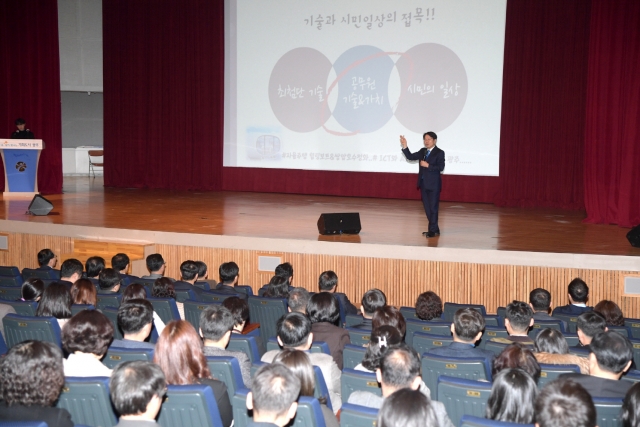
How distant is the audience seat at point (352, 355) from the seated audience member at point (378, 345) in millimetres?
321

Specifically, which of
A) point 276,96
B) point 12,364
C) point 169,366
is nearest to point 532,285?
point 169,366

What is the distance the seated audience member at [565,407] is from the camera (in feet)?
6.53

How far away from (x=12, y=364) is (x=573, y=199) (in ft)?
33.8

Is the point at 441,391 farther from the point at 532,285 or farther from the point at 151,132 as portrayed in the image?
the point at 151,132

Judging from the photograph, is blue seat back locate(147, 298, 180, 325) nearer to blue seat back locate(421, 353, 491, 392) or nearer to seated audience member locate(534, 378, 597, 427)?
blue seat back locate(421, 353, 491, 392)

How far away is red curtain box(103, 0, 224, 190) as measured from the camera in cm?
1391

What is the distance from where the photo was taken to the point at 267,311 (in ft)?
16.8

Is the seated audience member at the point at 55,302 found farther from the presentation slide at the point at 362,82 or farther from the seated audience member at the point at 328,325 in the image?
the presentation slide at the point at 362,82

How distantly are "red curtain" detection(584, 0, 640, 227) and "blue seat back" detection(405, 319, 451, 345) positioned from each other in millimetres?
5435

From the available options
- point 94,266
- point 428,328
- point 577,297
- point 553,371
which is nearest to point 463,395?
point 553,371

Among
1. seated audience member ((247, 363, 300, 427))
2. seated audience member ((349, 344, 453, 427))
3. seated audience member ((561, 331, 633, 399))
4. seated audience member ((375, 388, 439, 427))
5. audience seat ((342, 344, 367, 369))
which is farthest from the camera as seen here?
audience seat ((342, 344, 367, 369))

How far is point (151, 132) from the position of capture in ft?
48.5

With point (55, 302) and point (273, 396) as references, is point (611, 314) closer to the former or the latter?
point (273, 396)

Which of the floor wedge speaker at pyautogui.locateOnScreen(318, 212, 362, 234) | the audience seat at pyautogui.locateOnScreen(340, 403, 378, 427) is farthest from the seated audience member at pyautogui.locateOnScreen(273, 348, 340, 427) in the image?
the floor wedge speaker at pyautogui.locateOnScreen(318, 212, 362, 234)
